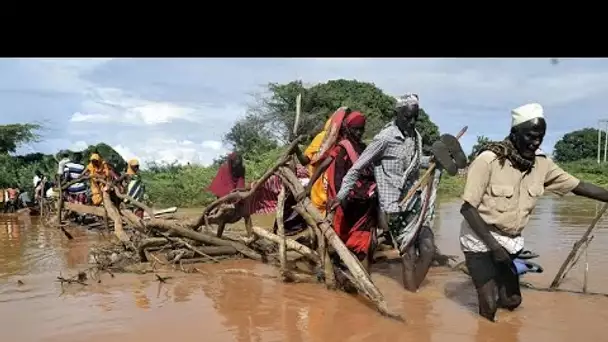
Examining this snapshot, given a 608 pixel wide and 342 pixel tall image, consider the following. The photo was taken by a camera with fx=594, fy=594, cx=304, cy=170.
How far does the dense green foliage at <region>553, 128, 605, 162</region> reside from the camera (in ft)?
160

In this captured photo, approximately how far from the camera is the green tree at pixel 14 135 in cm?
2027

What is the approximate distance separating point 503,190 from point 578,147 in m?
50.5

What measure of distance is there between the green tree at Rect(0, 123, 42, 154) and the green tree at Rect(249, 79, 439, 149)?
9670 mm

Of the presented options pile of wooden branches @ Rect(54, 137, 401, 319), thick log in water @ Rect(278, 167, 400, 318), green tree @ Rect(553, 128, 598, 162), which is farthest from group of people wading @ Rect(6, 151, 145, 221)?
green tree @ Rect(553, 128, 598, 162)

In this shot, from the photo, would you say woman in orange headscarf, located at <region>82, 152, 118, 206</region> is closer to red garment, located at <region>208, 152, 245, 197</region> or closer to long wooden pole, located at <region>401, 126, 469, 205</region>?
red garment, located at <region>208, 152, 245, 197</region>

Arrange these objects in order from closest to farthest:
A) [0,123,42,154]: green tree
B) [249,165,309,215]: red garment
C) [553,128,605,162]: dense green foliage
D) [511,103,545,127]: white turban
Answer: [511,103,545,127]: white turban, [249,165,309,215]: red garment, [0,123,42,154]: green tree, [553,128,605,162]: dense green foliage

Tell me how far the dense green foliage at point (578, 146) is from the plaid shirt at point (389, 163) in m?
47.4
